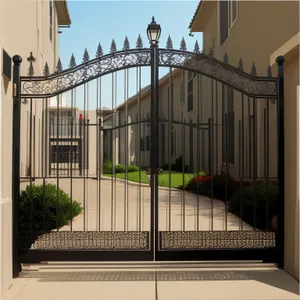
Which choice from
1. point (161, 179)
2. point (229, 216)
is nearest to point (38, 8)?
point (161, 179)

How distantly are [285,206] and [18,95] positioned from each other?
12.7 feet

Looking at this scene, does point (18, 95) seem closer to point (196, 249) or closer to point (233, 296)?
point (196, 249)

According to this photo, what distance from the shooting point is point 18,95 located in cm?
529

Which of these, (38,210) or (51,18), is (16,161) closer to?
(38,210)

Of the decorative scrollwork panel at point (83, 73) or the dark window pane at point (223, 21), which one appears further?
the dark window pane at point (223, 21)

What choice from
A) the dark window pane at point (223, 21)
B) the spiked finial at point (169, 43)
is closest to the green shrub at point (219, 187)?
the spiked finial at point (169, 43)

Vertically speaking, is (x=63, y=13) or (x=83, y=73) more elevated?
(x=63, y=13)

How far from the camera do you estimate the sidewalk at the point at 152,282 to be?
4.58 m

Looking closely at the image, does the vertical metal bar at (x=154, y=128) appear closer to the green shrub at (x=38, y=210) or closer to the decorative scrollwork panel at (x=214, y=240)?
the decorative scrollwork panel at (x=214, y=240)

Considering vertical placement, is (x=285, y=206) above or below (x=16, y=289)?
above

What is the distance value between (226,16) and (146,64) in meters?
11.1

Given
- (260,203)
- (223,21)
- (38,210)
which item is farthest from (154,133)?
(223,21)

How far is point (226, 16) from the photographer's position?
611 inches

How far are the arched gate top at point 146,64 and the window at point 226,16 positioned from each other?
9.19 m
